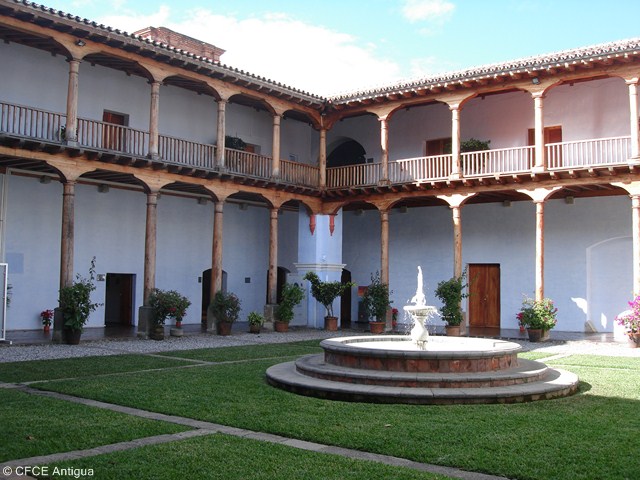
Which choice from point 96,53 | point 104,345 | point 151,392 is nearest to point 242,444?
point 151,392

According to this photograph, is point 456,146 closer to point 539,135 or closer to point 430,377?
point 539,135

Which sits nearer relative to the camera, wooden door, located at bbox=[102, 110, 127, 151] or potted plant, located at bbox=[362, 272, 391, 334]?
wooden door, located at bbox=[102, 110, 127, 151]

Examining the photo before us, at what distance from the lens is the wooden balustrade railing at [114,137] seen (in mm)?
17094

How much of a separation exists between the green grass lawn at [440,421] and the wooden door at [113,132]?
881 cm

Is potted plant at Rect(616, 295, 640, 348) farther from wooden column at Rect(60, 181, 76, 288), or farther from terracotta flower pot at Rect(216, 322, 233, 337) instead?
wooden column at Rect(60, 181, 76, 288)

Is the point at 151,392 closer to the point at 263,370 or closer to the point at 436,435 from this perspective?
the point at 263,370

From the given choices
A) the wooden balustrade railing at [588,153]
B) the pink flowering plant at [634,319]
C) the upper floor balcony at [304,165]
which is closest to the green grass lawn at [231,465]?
the upper floor balcony at [304,165]

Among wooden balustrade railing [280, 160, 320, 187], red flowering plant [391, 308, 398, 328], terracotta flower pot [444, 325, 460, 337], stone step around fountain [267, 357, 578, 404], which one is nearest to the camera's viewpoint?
stone step around fountain [267, 357, 578, 404]

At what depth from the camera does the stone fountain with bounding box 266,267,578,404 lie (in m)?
8.27

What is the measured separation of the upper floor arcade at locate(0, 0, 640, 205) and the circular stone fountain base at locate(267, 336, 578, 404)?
9163 mm

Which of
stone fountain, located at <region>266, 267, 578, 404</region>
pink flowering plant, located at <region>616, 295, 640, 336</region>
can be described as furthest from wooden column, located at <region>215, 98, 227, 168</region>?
pink flowering plant, located at <region>616, 295, 640, 336</region>

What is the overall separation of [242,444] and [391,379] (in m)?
3.12

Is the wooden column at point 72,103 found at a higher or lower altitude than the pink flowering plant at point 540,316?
higher

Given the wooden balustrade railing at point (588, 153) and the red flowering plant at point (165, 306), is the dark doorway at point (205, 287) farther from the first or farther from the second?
the wooden balustrade railing at point (588, 153)
